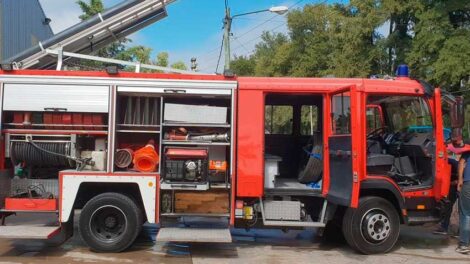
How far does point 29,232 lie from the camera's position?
7676mm

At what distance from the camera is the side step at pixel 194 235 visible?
7.69 meters

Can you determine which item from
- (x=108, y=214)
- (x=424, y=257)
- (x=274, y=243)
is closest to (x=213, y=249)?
(x=274, y=243)

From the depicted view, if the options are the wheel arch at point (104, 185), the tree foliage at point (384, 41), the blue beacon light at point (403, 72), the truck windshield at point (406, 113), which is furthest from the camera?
the tree foliage at point (384, 41)

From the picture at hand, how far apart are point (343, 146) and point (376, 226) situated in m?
1.40

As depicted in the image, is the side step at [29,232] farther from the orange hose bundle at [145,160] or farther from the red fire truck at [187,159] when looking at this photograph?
the orange hose bundle at [145,160]

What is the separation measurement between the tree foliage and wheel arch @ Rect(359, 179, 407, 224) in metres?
19.9

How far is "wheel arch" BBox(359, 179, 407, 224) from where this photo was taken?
8.12 meters

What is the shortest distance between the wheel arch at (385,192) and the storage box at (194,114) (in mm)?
2414

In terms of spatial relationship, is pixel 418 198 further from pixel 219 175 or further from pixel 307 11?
pixel 307 11

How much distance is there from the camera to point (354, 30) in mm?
34500

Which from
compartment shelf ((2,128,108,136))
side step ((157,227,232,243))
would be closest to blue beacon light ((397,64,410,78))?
side step ((157,227,232,243))

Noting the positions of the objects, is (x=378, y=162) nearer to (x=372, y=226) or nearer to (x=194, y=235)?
(x=372, y=226)

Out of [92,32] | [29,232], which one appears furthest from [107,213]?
[92,32]

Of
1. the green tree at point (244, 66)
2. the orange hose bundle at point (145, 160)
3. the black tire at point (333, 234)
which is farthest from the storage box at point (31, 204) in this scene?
the green tree at point (244, 66)
